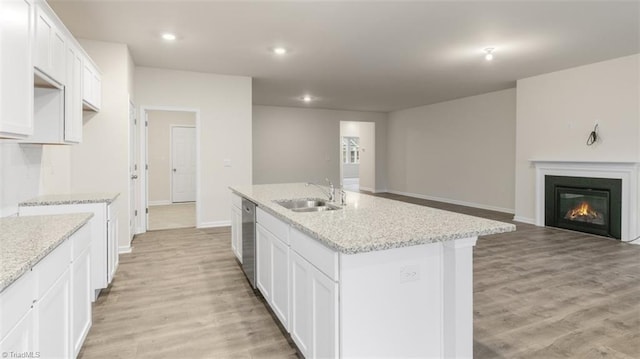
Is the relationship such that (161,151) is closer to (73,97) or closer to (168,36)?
(168,36)

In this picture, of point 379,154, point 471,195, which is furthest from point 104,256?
point 379,154

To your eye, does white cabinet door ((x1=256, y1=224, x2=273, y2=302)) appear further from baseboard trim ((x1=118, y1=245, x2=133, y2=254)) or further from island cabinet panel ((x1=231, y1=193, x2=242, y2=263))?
baseboard trim ((x1=118, y1=245, x2=133, y2=254))

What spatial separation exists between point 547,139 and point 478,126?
2014 mm

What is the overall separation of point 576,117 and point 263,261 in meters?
5.51

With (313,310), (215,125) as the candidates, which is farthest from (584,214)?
(215,125)

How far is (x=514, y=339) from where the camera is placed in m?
2.37

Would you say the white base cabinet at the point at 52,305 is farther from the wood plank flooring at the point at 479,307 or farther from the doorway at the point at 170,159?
the doorway at the point at 170,159

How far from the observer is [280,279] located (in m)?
2.38

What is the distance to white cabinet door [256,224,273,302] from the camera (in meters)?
2.65

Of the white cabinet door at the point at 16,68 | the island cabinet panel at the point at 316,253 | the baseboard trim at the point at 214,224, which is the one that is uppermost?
the white cabinet door at the point at 16,68

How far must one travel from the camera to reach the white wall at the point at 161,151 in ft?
29.3

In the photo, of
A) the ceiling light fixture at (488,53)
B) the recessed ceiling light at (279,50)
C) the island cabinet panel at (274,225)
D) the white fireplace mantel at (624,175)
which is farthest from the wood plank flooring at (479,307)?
the recessed ceiling light at (279,50)

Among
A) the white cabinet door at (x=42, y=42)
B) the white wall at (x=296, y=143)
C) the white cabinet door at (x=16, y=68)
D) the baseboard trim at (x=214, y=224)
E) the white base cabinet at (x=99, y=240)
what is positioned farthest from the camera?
the white wall at (x=296, y=143)

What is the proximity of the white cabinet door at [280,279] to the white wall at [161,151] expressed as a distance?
24.2 ft
